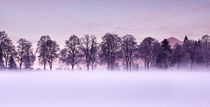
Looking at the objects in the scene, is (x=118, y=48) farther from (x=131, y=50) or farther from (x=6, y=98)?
(x=6, y=98)

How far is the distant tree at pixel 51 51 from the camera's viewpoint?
49938 millimetres

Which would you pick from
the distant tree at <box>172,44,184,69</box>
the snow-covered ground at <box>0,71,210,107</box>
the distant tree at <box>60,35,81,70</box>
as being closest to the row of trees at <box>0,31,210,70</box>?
the distant tree at <box>60,35,81,70</box>

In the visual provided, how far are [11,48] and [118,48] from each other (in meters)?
24.0

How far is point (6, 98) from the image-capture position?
14656 millimetres

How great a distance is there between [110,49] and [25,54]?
19.2m

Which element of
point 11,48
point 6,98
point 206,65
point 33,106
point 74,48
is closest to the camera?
point 33,106

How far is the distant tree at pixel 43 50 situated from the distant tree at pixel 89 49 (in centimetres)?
830

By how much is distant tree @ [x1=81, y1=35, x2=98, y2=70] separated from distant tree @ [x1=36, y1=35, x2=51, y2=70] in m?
8.30

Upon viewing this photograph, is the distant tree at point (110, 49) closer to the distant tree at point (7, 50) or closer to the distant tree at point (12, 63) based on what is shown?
the distant tree at point (12, 63)

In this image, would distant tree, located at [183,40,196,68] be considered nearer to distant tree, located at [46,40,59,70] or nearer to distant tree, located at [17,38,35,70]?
distant tree, located at [46,40,59,70]

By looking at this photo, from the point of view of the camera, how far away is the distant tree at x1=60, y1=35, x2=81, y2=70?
162 feet

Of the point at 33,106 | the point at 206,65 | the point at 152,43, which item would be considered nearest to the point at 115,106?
the point at 33,106

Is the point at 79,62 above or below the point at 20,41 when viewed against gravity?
below

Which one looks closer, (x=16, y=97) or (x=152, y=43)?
(x=16, y=97)
